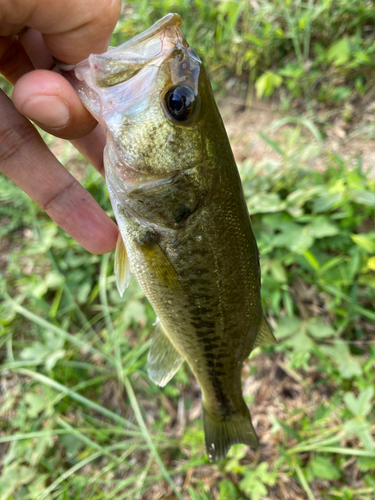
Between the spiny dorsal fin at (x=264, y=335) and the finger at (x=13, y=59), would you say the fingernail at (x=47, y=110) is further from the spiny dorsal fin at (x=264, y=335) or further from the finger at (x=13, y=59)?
the spiny dorsal fin at (x=264, y=335)

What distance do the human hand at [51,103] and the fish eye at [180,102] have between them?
43cm

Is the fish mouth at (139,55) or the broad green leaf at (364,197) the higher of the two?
the fish mouth at (139,55)

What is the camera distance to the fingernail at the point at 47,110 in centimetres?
136

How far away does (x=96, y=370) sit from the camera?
3.11 metres

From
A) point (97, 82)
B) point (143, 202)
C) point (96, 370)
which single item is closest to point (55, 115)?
point (97, 82)

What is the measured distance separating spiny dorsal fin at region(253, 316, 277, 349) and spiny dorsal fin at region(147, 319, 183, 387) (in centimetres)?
48

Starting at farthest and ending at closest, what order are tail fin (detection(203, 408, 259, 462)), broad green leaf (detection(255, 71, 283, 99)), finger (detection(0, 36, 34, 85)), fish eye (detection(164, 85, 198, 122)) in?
broad green leaf (detection(255, 71, 283, 99))
tail fin (detection(203, 408, 259, 462))
finger (detection(0, 36, 34, 85))
fish eye (detection(164, 85, 198, 122))

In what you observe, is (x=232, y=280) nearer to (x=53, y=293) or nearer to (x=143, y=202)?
(x=143, y=202)

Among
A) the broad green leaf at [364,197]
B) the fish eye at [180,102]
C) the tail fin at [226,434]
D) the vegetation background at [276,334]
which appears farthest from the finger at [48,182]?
the broad green leaf at [364,197]

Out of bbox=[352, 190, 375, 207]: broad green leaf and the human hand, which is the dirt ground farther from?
the human hand

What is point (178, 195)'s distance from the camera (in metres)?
1.44

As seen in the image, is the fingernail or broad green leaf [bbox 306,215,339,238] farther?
broad green leaf [bbox 306,215,339,238]

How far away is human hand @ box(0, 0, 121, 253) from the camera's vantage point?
A: 1368 mm

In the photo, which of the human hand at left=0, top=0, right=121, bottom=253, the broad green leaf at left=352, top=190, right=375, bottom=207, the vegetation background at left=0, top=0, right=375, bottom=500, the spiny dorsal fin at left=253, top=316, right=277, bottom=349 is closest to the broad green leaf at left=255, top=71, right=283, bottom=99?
the vegetation background at left=0, top=0, right=375, bottom=500
